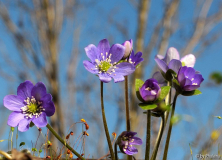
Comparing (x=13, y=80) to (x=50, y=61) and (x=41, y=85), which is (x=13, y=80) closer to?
(x=50, y=61)

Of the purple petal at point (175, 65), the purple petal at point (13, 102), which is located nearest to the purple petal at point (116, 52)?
the purple petal at point (175, 65)

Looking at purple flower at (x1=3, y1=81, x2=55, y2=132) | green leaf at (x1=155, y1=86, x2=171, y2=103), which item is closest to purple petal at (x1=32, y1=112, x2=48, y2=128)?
purple flower at (x1=3, y1=81, x2=55, y2=132)

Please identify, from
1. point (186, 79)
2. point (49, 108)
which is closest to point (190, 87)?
point (186, 79)

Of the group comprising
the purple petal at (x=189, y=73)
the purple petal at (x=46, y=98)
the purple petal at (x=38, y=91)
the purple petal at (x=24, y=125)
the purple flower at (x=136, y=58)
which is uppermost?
the purple flower at (x=136, y=58)

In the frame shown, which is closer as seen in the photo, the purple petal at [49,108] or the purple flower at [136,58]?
the purple petal at [49,108]

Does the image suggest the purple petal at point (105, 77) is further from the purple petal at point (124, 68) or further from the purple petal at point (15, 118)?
the purple petal at point (15, 118)

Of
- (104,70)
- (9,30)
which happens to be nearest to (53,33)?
(9,30)

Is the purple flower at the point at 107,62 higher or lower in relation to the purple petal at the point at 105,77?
higher
